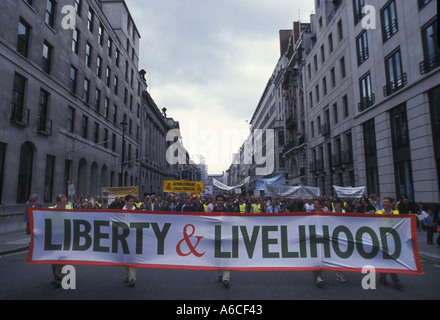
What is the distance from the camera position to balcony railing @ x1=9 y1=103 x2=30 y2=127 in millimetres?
15970

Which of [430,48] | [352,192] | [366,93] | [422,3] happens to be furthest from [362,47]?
[352,192]

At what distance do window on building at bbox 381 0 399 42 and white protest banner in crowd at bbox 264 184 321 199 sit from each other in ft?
36.4

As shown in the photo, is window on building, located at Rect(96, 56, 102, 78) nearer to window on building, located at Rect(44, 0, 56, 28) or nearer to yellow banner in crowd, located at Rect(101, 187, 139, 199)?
window on building, located at Rect(44, 0, 56, 28)

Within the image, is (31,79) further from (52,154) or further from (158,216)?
(158,216)

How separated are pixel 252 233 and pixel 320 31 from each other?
3128cm

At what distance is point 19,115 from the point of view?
16.7m

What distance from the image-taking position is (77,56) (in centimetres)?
2464

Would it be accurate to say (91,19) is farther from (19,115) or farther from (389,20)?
(389,20)

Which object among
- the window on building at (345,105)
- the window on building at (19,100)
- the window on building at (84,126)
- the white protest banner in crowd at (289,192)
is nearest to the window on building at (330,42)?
the window on building at (345,105)

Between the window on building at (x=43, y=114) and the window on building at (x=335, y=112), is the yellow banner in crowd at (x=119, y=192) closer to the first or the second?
the window on building at (x=43, y=114)

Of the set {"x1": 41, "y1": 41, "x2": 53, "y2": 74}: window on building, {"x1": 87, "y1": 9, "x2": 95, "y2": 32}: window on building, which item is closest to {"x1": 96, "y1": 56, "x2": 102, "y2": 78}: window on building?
{"x1": 87, "y1": 9, "x2": 95, "y2": 32}: window on building

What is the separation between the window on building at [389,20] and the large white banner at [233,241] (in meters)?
17.4
